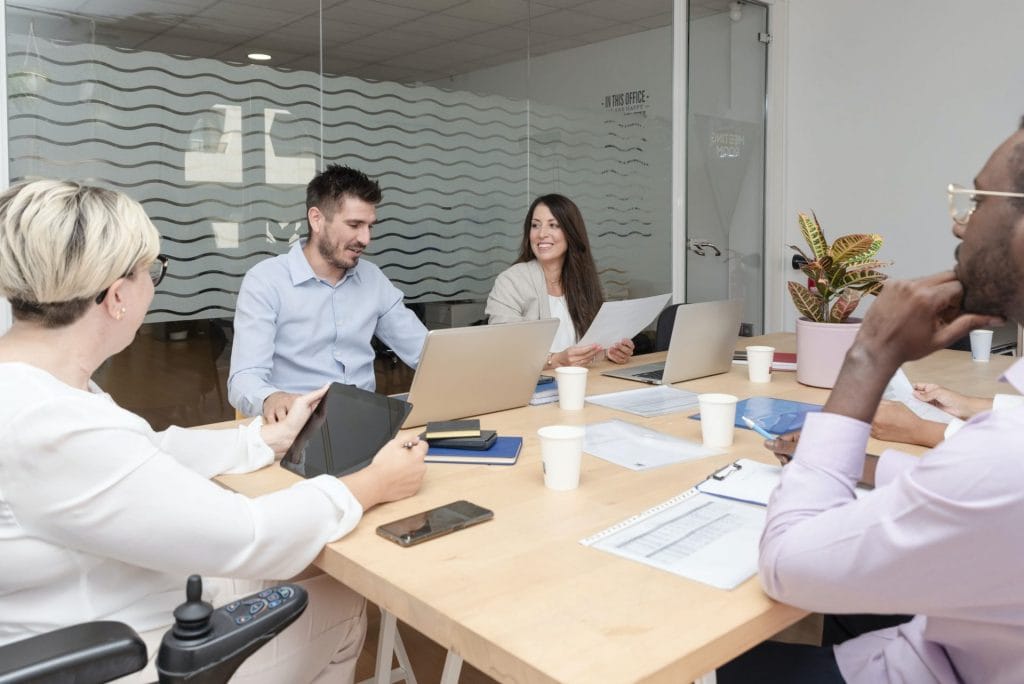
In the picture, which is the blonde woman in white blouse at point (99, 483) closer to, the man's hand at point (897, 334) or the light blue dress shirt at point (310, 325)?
the man's hand at point (897, 334)

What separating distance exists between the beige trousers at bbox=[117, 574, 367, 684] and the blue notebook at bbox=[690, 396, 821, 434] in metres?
0.90

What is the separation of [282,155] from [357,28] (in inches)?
27.2

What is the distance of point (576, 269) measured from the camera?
11.5 ft

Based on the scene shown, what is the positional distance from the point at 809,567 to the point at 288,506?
69 cm

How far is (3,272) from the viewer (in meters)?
1.17

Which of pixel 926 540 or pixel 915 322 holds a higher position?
pixel 915 322

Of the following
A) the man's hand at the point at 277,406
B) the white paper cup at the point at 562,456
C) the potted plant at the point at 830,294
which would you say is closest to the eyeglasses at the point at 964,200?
the white paper cup at the point at 562,456

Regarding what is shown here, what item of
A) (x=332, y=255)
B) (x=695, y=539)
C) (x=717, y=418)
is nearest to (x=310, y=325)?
(x=332, y=255)

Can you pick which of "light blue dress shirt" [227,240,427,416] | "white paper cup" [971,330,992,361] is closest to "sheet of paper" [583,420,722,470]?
"light blue dress shirt" [227,240,427,416]

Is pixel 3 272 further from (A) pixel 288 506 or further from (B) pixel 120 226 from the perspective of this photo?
(A) pixel 288 506

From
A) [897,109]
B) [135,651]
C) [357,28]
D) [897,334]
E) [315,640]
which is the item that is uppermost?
[357,28]

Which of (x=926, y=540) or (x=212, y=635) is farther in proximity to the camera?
(x=212, y=635)

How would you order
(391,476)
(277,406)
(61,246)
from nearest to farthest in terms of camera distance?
(61,246) < (391,476) < (277,406)

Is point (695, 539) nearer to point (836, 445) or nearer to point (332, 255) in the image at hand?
point (836, 445)
